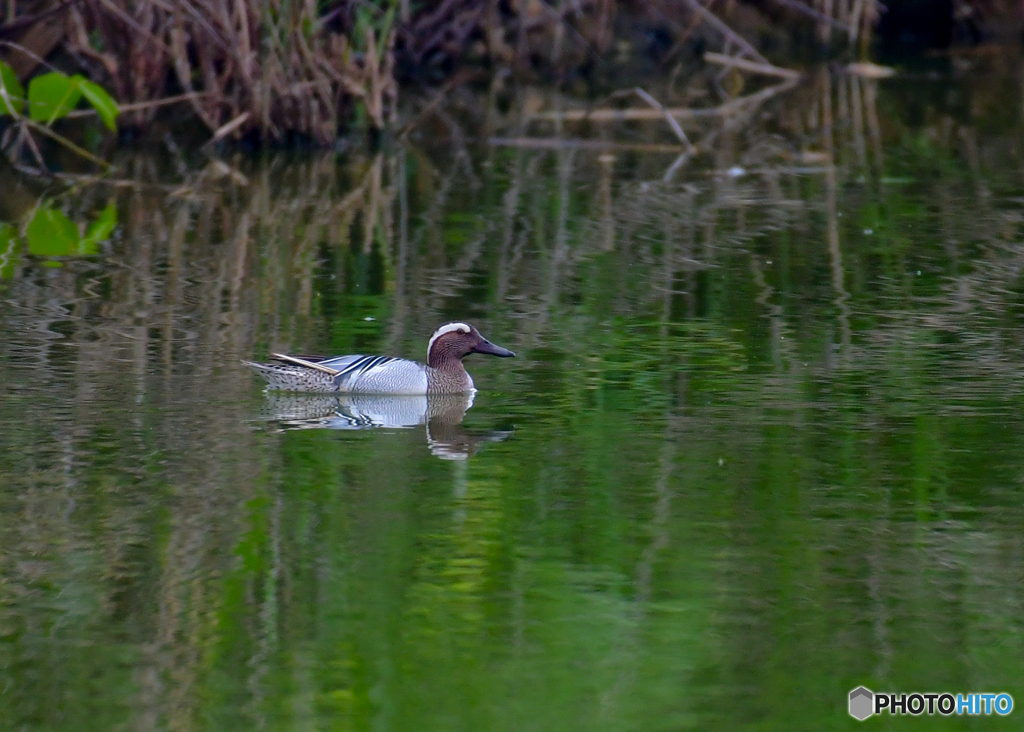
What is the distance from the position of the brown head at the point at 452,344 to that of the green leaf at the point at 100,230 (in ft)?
13.2

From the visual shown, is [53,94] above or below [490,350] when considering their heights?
above

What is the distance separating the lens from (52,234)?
12.2m

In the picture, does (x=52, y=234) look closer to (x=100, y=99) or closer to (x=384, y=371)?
(x=100, y=99)

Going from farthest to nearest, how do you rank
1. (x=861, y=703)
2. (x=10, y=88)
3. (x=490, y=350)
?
(x=10, y=88) → (x=490, y=350) → (x=861, y=703)

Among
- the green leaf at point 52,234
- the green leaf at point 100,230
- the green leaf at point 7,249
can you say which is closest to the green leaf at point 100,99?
the green leaf at point 100,230

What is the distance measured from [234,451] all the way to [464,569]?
1.62m

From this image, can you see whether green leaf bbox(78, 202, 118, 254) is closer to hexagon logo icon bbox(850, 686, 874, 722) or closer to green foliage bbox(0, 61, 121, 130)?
green foliage bbox(0, 61, 121, 130)

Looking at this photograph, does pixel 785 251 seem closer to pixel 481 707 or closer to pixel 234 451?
pixel 234 451

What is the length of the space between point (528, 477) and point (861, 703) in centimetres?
215

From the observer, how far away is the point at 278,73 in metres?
15.1

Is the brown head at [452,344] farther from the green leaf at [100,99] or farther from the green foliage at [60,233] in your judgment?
the green leaf at [100,99]

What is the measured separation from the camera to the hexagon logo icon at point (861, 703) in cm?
474

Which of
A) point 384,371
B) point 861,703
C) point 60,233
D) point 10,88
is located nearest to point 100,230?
point 60,233

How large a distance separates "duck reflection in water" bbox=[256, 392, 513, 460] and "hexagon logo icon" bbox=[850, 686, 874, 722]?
2.54 metres
